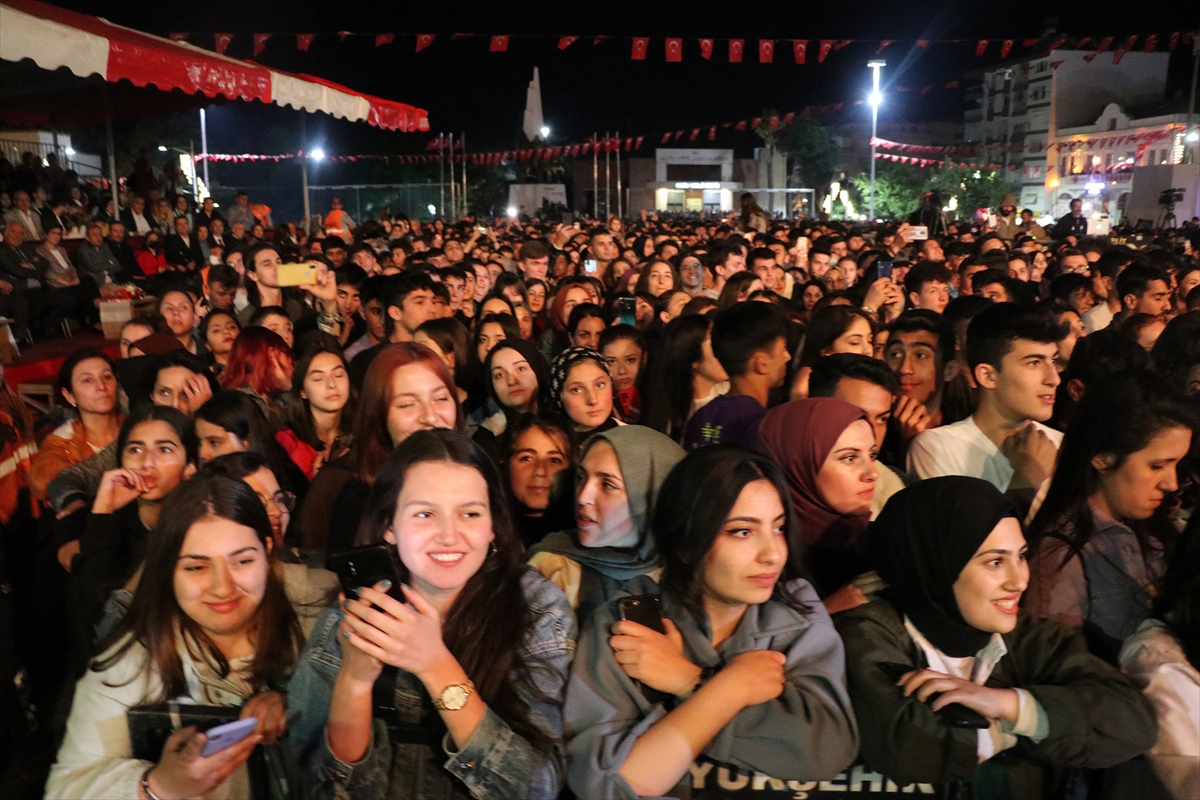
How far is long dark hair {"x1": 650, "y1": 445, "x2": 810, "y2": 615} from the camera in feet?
8.04

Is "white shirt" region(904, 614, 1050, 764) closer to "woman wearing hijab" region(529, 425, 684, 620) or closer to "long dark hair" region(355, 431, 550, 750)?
"woman wearing hijab" region(529, 425, 684, 620)

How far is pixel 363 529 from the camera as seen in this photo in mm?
2473

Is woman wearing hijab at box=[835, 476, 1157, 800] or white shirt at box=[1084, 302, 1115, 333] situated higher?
white shirt at box=[1084, 302, 1115, 333]

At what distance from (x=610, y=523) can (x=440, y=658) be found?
89 cm

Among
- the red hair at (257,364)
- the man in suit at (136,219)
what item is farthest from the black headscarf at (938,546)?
the man in suit at (136,219)

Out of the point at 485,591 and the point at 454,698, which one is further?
the point at 485,591

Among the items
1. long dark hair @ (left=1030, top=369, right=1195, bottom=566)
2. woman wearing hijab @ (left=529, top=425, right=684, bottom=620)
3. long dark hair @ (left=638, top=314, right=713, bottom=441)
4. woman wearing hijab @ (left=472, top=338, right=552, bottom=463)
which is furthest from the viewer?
long dark hair @ (left=638, top=314, right=713, bottom=441)

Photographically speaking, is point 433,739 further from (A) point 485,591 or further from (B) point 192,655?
(B) point 192,655

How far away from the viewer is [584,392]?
4387mm

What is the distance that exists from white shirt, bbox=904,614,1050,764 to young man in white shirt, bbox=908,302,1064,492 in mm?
1586

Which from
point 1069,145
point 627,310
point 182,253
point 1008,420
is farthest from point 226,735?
point 1069,145

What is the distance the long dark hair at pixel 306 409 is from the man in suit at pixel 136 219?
479 inches

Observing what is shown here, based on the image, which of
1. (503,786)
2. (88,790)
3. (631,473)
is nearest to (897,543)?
(631,473)

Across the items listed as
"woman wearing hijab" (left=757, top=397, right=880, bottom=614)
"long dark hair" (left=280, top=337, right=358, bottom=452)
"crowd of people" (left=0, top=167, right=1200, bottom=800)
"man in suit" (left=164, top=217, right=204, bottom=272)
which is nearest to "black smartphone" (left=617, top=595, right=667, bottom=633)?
"crowd of people" (left=0, top=167, right=1200, bottom=800)
